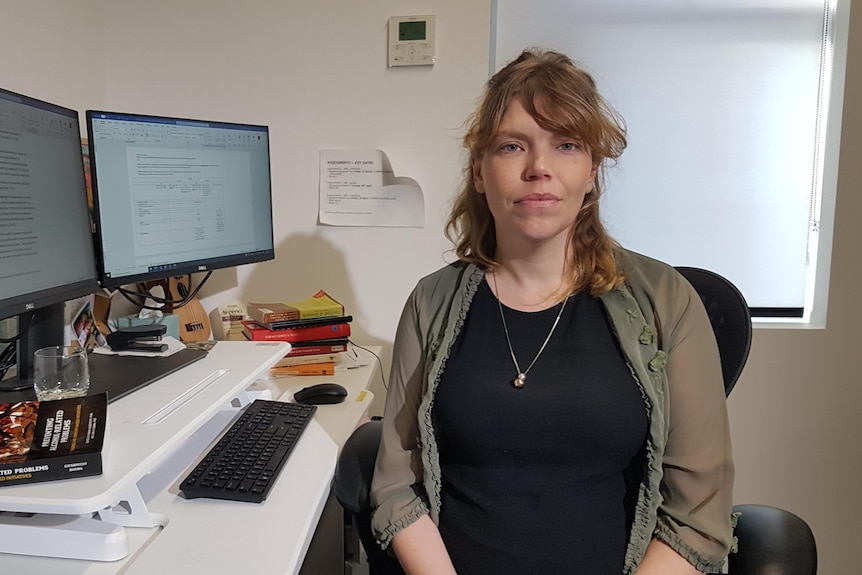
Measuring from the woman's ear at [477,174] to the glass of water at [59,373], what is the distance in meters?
0.74

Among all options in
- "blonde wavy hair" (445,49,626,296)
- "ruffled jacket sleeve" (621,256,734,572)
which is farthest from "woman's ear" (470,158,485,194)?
"ruffled jacket sleeve" (621,256,734,572)

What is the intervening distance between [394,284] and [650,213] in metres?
0.81

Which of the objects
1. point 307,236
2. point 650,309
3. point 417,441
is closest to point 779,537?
point 650,309

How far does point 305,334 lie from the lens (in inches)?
62.7

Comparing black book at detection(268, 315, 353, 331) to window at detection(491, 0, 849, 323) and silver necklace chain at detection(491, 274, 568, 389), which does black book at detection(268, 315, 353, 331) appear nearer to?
silver necklace chain at detection(491, 274, 568, 389)

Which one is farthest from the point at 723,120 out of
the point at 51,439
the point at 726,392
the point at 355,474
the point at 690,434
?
the point at 51,439

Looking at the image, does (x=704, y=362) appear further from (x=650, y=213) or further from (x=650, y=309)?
(x=650, y=213)

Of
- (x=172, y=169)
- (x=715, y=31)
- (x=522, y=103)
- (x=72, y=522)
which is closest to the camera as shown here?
(x=72, y=522)

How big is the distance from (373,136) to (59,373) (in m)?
1.09

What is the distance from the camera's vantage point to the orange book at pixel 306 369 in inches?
61.9

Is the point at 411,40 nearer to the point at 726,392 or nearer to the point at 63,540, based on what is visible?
the point at 726,392

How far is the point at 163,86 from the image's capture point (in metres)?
1.88

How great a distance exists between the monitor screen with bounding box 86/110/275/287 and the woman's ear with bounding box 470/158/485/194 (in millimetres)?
725

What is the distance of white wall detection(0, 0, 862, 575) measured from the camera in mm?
1771
